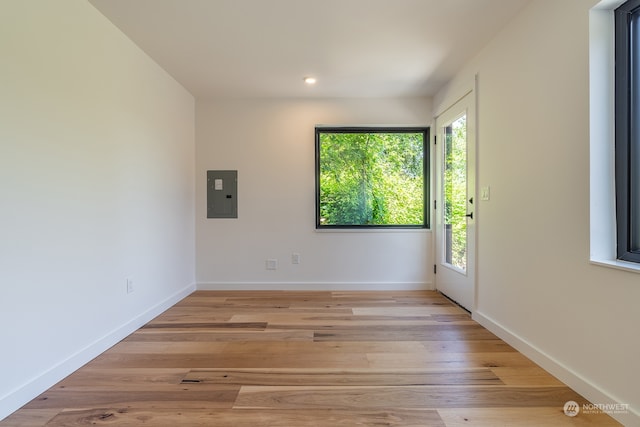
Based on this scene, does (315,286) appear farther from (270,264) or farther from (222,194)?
(222,194)

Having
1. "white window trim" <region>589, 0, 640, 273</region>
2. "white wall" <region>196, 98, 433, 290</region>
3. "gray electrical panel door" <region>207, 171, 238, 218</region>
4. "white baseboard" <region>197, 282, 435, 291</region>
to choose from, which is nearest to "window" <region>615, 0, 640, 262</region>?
"white window trim" <region>589, 0, 640, 273</region>

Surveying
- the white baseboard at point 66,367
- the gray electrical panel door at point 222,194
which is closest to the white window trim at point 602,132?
the white baseboard at point 66,367

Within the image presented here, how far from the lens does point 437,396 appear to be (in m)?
1.56

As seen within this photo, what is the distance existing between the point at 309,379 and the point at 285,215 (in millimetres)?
2132

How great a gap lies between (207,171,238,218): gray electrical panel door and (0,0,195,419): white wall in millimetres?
818

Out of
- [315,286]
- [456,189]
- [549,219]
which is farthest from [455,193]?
[315,286]

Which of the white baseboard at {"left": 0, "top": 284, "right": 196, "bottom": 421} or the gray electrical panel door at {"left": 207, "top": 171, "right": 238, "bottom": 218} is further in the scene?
the gray electrical panel door at {"left": 207, "top": 171, "right": 238, "bottom": 218}

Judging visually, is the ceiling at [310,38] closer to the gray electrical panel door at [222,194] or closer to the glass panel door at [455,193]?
the glass panel door at [455,193]

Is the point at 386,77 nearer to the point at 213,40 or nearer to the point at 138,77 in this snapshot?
the point at 213,40

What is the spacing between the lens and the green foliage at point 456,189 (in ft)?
9.36

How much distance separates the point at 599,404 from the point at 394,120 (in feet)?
9.89

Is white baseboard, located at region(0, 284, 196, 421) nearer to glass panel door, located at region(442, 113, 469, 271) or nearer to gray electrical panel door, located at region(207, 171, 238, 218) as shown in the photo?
gray electrical panel door, located at region(207, 171, 238, 218)

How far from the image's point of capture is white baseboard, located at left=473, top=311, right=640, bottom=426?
1332 mm

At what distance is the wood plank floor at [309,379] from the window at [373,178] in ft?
4.35
